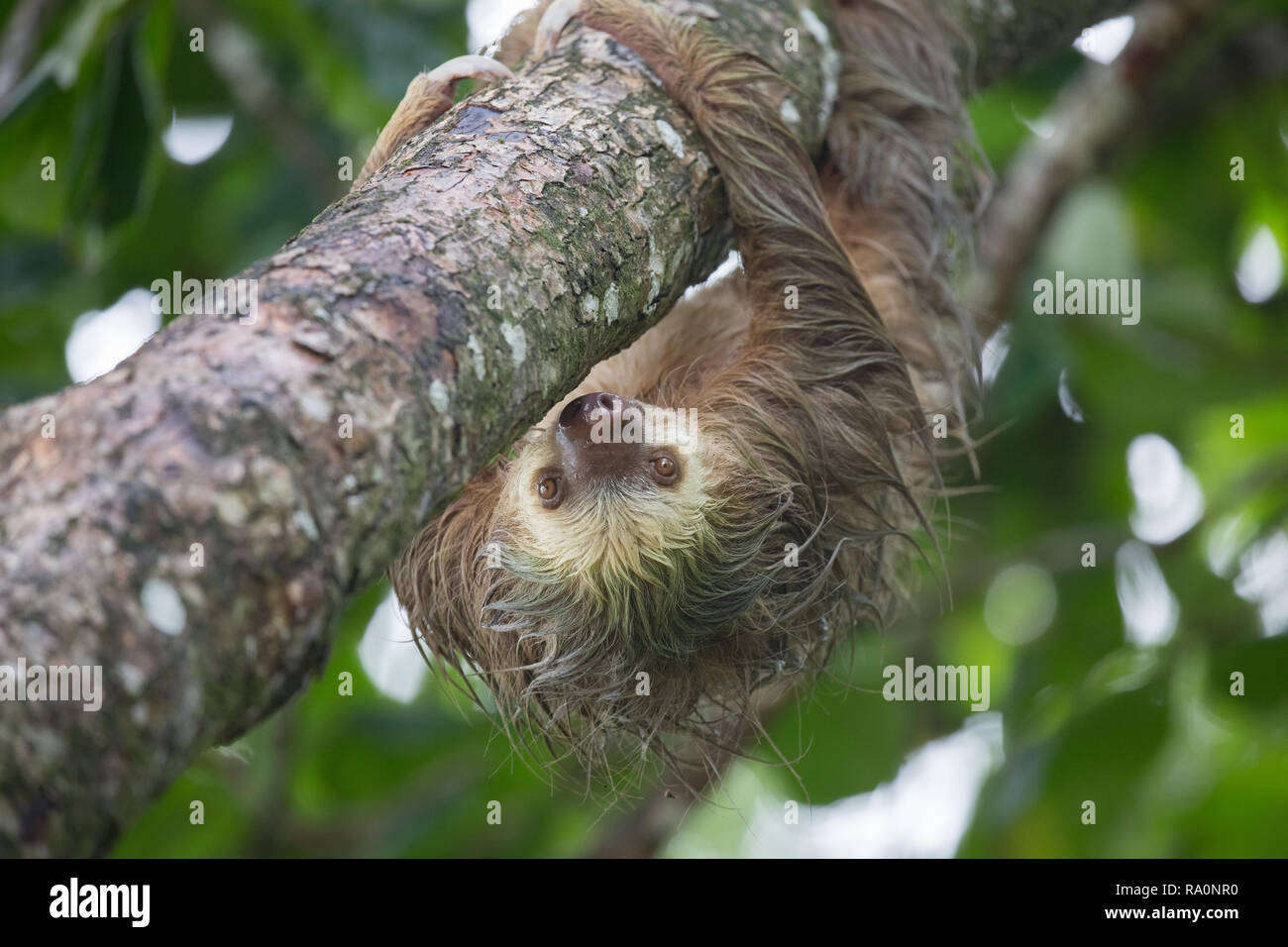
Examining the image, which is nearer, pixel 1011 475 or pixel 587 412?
pixel 587 412

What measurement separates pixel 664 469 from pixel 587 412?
0.47 m

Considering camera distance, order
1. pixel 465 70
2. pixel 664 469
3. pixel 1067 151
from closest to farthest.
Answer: pixel 465 70, pixel 664 469, pixel 1067 151

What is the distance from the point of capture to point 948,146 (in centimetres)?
495

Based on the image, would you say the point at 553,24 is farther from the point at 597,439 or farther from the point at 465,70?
the point at 597,439

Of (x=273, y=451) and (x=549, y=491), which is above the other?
(x=549, y=491)

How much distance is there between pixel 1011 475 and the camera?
730 centimetres

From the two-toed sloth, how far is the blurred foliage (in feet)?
4.23

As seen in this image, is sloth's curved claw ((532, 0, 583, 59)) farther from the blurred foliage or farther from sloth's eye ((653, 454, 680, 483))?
the blurred foliage

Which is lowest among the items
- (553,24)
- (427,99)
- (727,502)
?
(727,502)

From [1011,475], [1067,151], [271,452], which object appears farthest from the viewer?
[1011,475]

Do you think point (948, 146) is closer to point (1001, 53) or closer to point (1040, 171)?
point (1001, 53)

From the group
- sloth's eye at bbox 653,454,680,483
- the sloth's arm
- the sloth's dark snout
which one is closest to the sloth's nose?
the sloth's dark snout

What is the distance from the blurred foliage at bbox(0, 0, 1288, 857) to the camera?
5.89 meters

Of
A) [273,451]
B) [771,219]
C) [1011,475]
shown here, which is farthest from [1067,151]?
[273,451]
